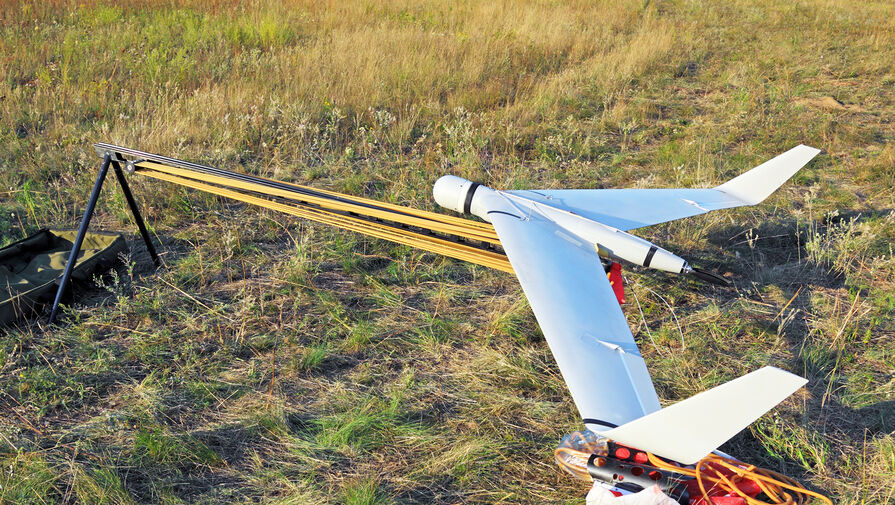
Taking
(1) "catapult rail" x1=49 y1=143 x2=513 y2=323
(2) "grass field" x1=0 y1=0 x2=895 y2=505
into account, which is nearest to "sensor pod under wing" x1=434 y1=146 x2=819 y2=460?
(1) "catapult rail" x1=49 y1=143 x2=513 y2=323

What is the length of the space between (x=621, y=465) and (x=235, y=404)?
2.09 metres

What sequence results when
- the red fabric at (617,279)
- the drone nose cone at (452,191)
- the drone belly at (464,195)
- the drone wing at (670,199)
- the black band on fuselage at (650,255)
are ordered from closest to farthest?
the black band on fuselage at (650,255)
the red fabric at (617,279)
the drone wing at (670,199)
the drone belly at (464,195)
the drone nose cone at (452,191)

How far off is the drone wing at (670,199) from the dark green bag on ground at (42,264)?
3.07m

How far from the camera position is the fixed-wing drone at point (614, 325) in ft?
6.39

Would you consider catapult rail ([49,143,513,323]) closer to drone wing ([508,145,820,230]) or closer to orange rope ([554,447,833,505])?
drone wing ([508,145,820,230])

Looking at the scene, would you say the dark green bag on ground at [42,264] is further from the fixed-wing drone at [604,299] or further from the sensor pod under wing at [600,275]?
the sensor pod under wing at [600,275]

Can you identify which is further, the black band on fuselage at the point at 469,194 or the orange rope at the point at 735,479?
the black band on fuselage at the point at 469,194

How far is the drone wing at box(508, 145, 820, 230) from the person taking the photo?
3.61 m

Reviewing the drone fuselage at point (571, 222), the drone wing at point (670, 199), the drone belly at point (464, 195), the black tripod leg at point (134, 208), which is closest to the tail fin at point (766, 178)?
the drone wing at point (670, 199)

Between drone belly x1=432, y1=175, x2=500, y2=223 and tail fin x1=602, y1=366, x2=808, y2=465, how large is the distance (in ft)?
6.36

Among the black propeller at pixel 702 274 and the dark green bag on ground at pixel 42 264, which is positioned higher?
the black propeller at pixel 702 274

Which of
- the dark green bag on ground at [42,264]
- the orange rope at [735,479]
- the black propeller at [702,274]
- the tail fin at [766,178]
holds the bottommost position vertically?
the dark green bag on ground at [42,264]

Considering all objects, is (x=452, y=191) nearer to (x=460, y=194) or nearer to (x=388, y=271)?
(x=460, y=194)

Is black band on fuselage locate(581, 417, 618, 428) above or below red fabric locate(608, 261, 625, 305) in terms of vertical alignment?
above
